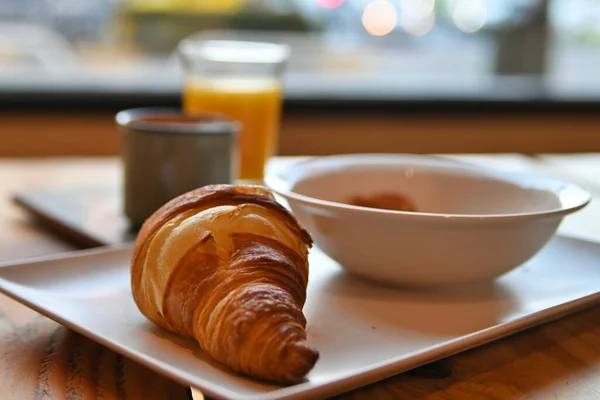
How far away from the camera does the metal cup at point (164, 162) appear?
938 mm

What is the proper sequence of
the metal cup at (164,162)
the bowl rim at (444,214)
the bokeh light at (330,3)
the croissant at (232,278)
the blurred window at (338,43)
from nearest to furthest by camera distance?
the croissant at (232,278) < the bowl rim at (444,214) < the metal cup at (164,162) < the blurred window at (338,43) < the bokeh light at (330,3)

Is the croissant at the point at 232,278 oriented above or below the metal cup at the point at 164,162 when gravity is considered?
above

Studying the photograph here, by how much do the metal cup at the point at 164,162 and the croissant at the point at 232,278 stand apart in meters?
0.33

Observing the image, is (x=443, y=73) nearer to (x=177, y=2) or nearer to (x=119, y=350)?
(x=177, y=2)

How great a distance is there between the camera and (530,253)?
680mm

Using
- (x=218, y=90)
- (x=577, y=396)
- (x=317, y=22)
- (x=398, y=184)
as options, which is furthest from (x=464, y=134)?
(x=577, y=396)

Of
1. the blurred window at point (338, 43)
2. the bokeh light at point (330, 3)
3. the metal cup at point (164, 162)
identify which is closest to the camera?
the metal cup at point (164, 162)

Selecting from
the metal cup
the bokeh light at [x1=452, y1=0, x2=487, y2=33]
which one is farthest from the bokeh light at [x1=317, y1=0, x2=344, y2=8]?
the metal cup

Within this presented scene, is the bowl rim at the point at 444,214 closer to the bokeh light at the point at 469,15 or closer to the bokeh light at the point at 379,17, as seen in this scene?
the bokeh light at the point at 379,17

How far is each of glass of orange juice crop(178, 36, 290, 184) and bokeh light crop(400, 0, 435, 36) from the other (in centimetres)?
123

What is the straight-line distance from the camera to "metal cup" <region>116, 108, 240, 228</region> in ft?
3.08

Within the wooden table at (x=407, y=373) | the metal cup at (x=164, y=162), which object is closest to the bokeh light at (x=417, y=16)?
the metal cup at (x=164, y=162)

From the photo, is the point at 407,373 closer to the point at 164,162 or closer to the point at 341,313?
the point at 341,313

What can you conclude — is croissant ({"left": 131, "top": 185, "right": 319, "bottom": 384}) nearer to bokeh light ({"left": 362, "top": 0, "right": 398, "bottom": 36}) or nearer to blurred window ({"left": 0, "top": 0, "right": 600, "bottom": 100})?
blurred window ({"left": 0, "top": 0, "right": 600, "bottom": 100})
